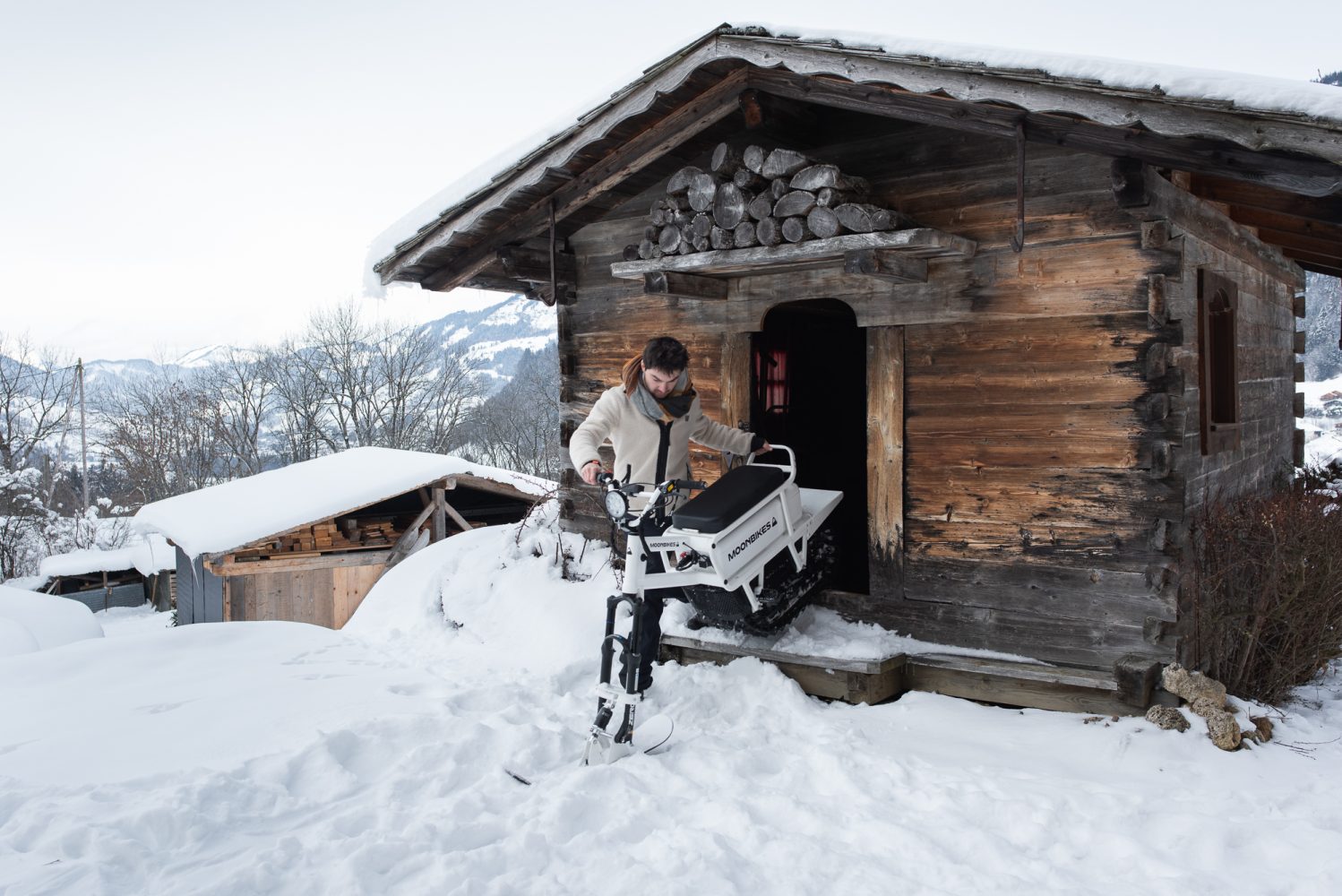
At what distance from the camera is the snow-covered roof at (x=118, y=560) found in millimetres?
32062

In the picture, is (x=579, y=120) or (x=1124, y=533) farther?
(x=579, y=120)

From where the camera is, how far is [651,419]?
5375 millimetres

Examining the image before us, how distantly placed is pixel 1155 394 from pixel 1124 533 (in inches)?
31.8

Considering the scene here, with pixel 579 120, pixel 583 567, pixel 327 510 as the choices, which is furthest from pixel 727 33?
pixel 327 510

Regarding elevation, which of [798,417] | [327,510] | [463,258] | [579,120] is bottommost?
[327,510]

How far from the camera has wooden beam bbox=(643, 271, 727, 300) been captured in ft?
20.2

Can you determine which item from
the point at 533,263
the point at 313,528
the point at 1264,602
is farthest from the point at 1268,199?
the point at 313,528

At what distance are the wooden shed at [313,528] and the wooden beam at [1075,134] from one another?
43.1 ft

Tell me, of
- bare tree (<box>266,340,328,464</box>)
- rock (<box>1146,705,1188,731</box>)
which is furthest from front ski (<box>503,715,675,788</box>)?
bare tree (<box>266,340,328,464</box>)

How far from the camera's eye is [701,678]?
557 centimetres

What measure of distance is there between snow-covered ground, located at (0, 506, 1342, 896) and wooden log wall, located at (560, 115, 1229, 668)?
771mm

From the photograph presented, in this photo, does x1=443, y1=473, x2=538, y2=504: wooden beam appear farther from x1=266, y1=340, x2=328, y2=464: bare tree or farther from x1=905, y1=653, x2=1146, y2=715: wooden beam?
x1=266, y1=340, x2=328, y2=464: bare tree

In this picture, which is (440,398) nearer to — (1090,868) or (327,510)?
(327,510)

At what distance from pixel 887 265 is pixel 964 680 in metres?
2.49
